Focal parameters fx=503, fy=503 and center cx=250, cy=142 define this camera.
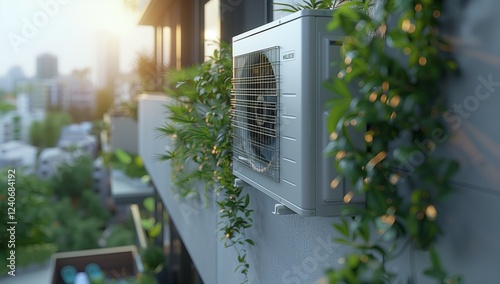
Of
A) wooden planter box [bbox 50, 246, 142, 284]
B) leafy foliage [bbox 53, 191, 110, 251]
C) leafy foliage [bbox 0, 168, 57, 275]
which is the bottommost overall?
leafy foliage [bbox 53, 191, 110, 251]

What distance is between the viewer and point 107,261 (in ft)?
40.2

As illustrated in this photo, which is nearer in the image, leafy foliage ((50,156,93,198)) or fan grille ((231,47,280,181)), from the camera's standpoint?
fan grille ((231,47,280,181))

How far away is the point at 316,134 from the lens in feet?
4.65

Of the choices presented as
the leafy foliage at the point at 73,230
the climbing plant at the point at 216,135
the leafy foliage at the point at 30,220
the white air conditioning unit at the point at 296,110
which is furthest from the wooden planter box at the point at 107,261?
the white air conditioning unit at the point at 296,110

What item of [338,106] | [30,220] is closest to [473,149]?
[338,106]

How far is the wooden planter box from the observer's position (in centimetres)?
1184

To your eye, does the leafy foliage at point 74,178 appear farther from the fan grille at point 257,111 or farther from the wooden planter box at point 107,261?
the fan grille at point 257,111

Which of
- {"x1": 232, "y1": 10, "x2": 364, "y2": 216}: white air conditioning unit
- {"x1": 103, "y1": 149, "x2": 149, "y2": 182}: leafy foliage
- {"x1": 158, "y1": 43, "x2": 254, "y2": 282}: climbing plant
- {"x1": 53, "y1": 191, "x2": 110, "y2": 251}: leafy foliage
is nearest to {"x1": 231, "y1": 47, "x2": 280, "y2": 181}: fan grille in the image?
{"x1": 232, "y1": 10, "x2": 364, "y2": 216}: white air conditioning unit

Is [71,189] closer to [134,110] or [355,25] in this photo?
[134,110]

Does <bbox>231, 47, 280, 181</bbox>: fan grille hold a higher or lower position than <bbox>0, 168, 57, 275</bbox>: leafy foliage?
higher

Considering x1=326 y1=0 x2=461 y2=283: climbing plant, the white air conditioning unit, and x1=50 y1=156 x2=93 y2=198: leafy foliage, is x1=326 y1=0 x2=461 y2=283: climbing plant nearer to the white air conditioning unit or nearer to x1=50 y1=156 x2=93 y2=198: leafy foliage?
the white air conditioning unit

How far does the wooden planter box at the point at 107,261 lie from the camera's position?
11.8 metres

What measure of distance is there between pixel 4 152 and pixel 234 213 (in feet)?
48.5

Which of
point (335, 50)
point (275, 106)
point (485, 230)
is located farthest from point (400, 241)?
point (275, 106)
